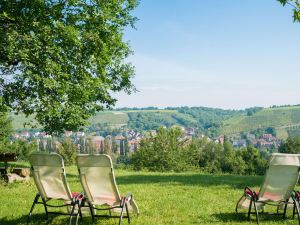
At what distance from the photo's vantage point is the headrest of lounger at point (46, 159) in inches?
262

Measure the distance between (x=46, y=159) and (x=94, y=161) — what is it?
94 cm

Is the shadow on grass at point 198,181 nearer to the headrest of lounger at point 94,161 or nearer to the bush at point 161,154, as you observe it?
the headrest of lounger at point 94,161

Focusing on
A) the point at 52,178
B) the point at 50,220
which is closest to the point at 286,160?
the point at 52,178

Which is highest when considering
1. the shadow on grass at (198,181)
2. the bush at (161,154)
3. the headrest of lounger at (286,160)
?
the headrest of lounger at (286,160)

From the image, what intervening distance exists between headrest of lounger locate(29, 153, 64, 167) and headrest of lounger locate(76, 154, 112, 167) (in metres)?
0.33

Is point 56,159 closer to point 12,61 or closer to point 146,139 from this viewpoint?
point 12,61

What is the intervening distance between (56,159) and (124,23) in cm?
1317

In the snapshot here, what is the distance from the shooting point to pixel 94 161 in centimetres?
660

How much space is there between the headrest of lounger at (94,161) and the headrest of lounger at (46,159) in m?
0.33

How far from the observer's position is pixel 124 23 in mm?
18750

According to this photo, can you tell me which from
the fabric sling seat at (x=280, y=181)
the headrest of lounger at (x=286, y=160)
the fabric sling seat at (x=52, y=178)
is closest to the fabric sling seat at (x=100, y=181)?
the fabric sling seat at (x=52, y=178)

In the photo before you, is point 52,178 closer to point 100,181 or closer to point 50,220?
point 100,181

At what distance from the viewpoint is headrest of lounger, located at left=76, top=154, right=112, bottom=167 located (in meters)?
6.50

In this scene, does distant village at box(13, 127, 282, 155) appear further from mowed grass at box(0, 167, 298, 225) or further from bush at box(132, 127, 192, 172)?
mowed grass at box(0, 167, 298, 225)
